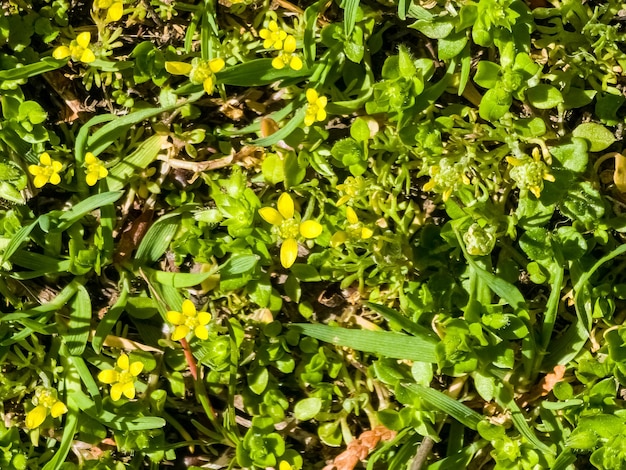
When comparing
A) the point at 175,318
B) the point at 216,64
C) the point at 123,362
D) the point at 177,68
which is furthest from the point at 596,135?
the point at 123,362

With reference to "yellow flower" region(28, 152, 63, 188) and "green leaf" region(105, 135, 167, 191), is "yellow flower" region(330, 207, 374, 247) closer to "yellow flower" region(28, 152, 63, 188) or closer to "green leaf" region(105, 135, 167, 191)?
"green leaf" region(105, 135, 167, 191)

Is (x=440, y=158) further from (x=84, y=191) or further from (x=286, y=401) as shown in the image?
(x=84, y=191)

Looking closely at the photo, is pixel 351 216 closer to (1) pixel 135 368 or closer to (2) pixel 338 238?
(2) pixel 338 238

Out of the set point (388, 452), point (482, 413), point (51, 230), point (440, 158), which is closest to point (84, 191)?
point (51, 230)

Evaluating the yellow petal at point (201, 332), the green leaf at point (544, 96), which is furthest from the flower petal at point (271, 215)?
the green leaf at point (544, 96)

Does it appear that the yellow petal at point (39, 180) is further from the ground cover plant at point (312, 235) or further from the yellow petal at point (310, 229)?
the yellow petal at point (310, 229)

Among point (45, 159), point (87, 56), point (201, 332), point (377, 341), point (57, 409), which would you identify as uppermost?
point (87, 56)

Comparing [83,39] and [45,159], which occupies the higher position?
[83,39]
